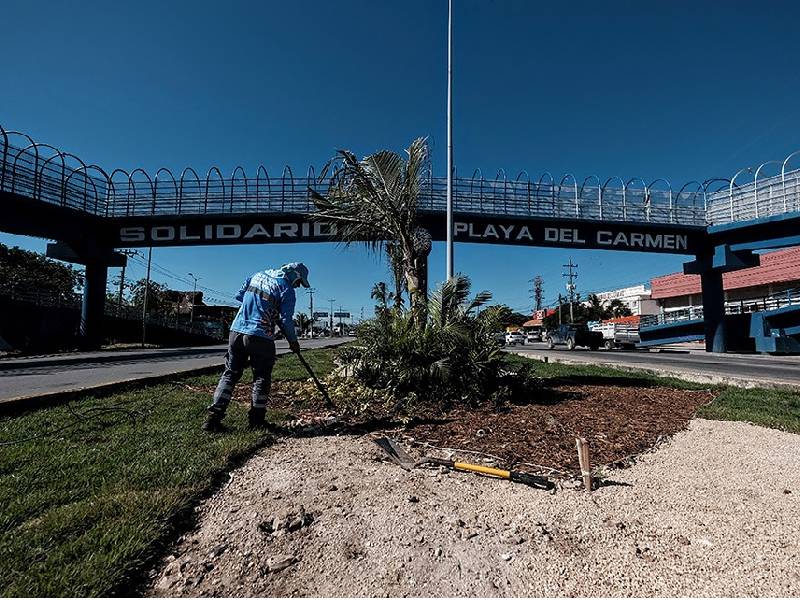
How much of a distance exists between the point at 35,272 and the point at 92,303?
75.4 feet

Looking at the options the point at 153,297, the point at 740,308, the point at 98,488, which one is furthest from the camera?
the point at 153,297

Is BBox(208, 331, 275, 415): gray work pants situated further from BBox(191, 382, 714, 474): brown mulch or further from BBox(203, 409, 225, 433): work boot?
BBox(191, 382, 714, 474): brown mulch

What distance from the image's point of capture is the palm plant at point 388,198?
7.59m

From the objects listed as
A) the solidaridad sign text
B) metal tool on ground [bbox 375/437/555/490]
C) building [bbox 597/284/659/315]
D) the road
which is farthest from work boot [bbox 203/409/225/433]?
building [bbox 597/284/659/315]

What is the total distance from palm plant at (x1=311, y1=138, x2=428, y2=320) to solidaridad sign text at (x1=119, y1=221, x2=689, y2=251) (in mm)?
11624

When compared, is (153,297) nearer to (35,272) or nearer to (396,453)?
(35,272)

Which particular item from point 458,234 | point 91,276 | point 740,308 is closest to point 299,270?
point 458,234

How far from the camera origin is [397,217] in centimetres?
759

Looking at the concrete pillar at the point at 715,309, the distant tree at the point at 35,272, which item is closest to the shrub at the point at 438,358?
the concrete pillar at the point at 715,309

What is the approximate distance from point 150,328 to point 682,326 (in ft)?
114

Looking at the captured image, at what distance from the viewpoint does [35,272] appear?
3712 centimetres

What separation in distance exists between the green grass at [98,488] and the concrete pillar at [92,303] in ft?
63.8

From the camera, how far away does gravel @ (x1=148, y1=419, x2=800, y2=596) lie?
195cm

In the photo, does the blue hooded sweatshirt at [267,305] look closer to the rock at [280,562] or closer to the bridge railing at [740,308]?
the rock at [280,562]
